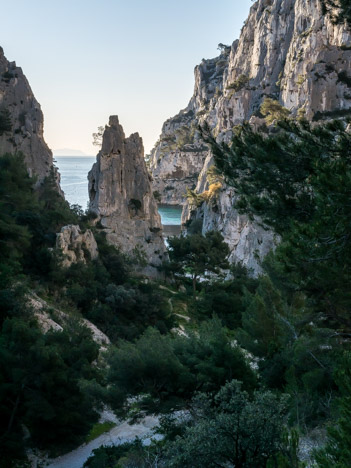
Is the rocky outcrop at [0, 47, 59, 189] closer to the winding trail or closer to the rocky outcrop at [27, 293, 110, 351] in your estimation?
the rocky outcrop at [27, 293, 110, 351]

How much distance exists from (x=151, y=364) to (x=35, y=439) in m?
4.13

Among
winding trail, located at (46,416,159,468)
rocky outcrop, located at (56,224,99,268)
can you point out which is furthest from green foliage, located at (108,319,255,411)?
rocky outcrop, located at (56,224,99,268)

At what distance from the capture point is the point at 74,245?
2358cm

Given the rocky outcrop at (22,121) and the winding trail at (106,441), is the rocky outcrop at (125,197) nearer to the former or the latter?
the rocky outcrop at (22,121)

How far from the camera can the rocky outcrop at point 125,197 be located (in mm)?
34344

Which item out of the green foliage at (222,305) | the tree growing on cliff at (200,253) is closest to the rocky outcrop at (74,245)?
the green foliage at (222,305)

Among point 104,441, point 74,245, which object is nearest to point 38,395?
point 104,441

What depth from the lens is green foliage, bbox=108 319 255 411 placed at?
30.1 feet

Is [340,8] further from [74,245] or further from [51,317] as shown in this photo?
[74,245]

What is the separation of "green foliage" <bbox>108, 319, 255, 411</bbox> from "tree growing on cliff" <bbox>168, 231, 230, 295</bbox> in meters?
20.5

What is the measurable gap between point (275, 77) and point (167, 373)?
67.9m

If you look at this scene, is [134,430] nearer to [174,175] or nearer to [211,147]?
[211,147]

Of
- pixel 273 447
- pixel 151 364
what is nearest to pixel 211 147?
pixel 151 364

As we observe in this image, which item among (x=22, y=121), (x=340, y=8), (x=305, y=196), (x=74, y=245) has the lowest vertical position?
(x=74, y=245)
